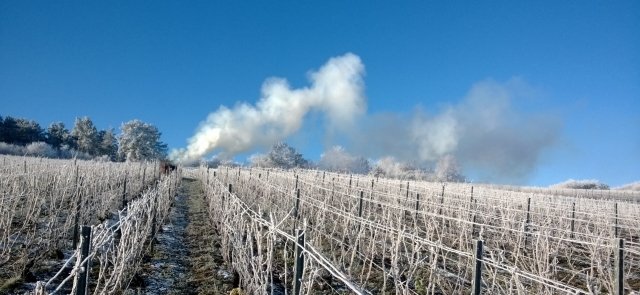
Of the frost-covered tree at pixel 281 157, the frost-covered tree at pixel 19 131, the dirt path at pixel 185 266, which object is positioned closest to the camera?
the dirt path at pixel 185 266

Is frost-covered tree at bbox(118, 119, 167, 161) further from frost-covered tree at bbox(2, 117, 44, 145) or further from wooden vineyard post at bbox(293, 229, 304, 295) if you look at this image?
wooden vineyard post at bbox(293, 229, 304, 295)

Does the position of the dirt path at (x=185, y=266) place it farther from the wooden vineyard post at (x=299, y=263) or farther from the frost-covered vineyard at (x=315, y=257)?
the wooden vineyard post at (x=299, y=263)

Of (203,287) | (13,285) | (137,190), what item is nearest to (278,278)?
(203,287)

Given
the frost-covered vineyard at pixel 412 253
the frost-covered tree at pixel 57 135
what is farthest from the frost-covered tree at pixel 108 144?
the frost-covered vineyard at pixel 412 253

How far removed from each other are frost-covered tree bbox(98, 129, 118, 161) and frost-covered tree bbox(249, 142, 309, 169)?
55.9ft

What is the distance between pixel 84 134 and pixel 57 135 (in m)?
3.71

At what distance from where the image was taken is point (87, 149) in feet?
178

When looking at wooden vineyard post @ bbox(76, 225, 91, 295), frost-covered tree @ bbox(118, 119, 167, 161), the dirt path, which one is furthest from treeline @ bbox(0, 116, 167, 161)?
wooden vineyard post @ bbox(76, 225, 91, 295)

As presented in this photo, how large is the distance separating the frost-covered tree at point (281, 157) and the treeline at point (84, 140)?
12.8m

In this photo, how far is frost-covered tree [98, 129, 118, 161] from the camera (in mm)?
56713

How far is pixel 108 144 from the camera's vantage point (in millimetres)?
57375

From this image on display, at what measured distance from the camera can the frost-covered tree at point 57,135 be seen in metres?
49.7

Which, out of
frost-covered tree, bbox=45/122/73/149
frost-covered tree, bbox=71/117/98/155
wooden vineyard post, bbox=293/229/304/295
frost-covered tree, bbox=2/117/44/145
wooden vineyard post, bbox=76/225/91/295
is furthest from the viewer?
frost-covered tree, bbox=71/117/98/155

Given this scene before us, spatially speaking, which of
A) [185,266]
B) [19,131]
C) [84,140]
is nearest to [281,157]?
[84,140]
